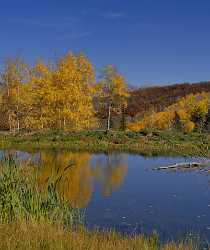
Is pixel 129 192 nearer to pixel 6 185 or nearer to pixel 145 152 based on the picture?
pixel 6 185

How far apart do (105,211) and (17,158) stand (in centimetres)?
287

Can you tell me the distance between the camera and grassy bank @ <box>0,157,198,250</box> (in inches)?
A: 195

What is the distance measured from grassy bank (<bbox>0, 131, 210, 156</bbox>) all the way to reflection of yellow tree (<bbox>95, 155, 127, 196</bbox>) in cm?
503

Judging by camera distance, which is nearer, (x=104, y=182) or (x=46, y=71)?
(x=104, y=182)

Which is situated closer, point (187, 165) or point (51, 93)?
point (187, 165)

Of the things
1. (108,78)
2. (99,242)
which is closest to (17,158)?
(99,242)

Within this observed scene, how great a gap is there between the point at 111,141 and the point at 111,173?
12.5m

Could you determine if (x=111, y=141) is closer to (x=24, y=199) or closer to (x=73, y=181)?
(x=73, y=181)

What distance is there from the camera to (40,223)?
5828 mm

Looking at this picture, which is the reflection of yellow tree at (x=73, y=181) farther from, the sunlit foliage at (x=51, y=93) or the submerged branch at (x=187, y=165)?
the sunlit foliage at (x=51, y=93)

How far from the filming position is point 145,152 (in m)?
24.6

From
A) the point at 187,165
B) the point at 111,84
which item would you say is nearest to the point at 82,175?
the point at 187,165

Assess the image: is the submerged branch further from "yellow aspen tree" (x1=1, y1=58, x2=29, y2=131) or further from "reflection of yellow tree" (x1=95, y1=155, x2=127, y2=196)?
"yellow aspen tree" (x1=1, y1=58, x2=29, y2=131)

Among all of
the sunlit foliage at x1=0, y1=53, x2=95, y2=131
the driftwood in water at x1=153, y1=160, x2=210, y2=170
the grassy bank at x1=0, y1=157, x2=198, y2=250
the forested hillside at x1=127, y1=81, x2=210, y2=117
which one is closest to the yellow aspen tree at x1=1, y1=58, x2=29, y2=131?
the sunlit foliage at x1=0, y1=53, x2=95, y2=131
